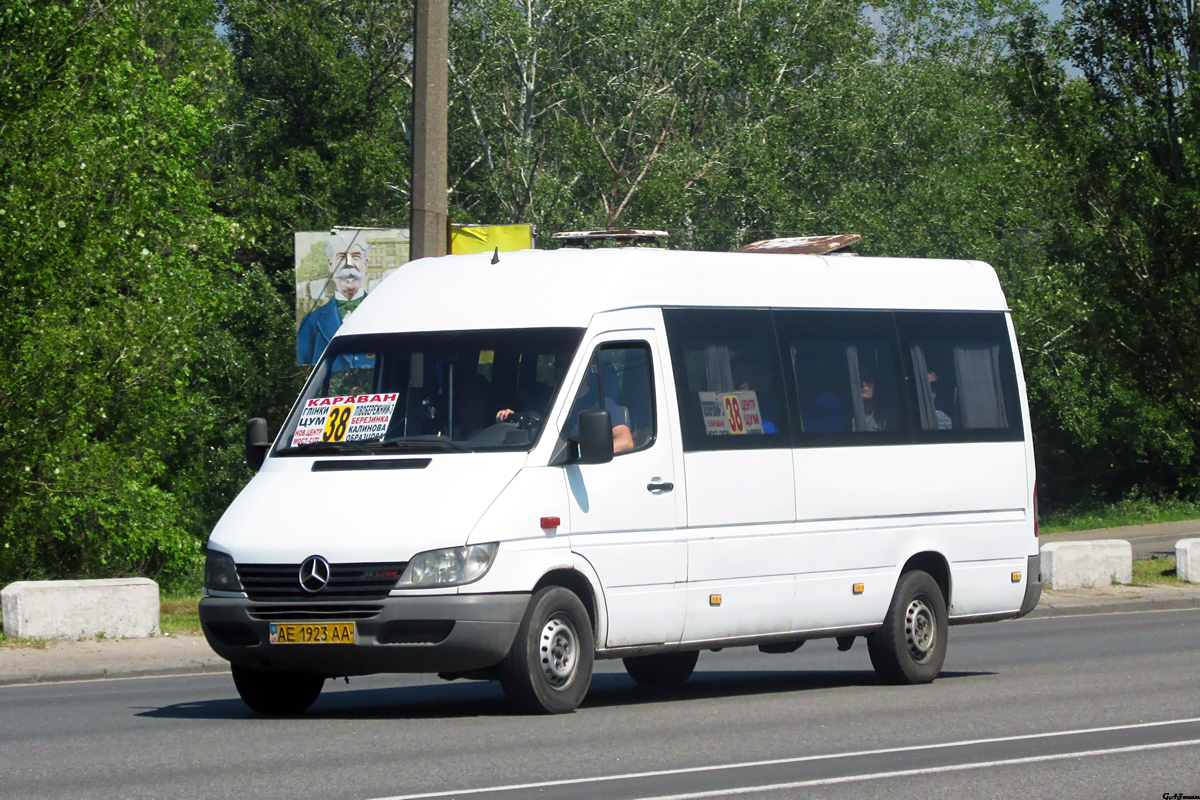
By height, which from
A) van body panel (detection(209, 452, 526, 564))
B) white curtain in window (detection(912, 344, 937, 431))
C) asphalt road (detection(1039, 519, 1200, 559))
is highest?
white curtain in window (detection(912, 344, 937, 431))

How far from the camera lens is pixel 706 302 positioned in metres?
12.0

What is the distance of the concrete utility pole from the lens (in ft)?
51.8

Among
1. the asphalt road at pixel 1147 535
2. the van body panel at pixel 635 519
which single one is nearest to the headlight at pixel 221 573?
the van body panel at pixel 635 519

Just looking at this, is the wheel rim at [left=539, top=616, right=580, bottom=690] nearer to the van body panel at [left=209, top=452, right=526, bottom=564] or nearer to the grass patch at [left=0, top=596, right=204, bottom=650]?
the van body panel at [left=209, top=452, right=526, bottom=564]

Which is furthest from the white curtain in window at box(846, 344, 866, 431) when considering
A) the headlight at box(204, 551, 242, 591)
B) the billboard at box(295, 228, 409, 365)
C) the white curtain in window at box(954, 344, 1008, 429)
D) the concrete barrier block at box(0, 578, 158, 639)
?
the billboard at box(295, 228, 409, 365)

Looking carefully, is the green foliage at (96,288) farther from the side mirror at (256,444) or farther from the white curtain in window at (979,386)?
the white curtain in window at (979,386)

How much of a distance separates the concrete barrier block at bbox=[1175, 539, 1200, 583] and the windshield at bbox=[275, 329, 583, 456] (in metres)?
15.1

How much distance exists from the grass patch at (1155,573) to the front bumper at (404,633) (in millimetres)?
15205

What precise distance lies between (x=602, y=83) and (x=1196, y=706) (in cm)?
3814

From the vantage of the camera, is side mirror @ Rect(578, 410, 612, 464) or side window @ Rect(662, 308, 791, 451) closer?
side mirror @ Rect(578, 410, 612, 464)

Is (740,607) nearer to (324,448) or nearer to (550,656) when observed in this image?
(550,656)

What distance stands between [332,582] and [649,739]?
6.33 feet

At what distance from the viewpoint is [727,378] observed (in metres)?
12.0

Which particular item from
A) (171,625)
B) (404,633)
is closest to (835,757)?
(404,633)
